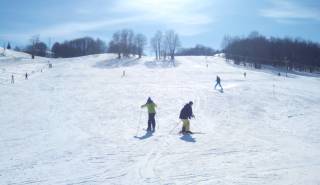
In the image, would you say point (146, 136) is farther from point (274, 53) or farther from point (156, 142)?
point (274, 53)

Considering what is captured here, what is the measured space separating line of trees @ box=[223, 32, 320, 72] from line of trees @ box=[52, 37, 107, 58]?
54.0m

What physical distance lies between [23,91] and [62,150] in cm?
2361

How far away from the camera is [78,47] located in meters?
142

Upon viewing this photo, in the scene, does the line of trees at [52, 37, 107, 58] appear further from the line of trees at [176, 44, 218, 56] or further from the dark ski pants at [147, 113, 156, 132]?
the dark ski pants at [147, 113, 156, 132]

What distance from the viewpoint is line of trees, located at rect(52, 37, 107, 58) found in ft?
445

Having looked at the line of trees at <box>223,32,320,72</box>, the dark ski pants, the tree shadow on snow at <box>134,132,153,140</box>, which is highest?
the line of trees at <box>223,32,320,72</box>

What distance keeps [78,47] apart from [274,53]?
71.7 metres

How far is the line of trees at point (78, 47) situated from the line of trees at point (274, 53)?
2125 inches

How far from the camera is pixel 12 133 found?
1753cm

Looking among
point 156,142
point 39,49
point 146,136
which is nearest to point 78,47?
point 39,49

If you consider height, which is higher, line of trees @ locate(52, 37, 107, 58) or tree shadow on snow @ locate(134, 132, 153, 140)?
line of trees @ locate(52, 37, 107, 58)

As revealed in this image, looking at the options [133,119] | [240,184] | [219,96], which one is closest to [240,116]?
[133,119]

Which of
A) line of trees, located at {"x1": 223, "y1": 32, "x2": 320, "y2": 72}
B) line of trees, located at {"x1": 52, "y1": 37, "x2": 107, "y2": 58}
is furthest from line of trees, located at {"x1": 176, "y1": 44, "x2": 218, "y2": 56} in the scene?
line of trees, located at {"x1": 223, "y1": 32, "x2": 320, "y2": 72}

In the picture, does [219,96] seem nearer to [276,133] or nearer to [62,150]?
[276,133]
